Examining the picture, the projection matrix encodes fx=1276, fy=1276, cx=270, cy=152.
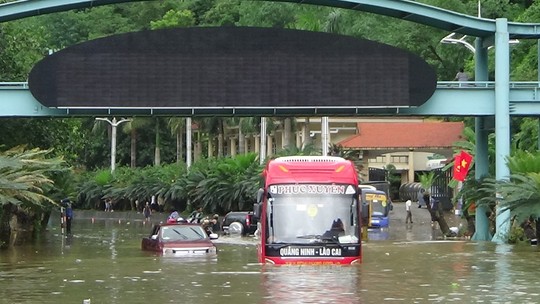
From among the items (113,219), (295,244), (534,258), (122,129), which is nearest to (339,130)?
(113,219)

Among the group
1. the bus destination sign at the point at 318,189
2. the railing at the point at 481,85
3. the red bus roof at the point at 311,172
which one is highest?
the railing at the point at 481,85

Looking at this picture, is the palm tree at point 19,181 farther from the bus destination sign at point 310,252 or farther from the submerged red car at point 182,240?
the bus destination sign at point 310,252

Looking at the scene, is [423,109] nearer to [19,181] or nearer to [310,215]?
[19,181]

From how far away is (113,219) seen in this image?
295 ft

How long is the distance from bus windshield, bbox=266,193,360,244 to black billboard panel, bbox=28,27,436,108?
47.5ft

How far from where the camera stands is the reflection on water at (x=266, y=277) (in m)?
22.5

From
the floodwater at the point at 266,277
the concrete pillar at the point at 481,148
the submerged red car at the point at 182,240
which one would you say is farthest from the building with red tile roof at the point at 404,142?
the submerged red car at the point at 182,240

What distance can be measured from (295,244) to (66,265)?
25.1 ft

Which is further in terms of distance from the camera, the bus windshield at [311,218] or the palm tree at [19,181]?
the palm tree at [19,181]

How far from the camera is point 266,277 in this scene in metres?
26.8

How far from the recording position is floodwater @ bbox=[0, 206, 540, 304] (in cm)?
2247

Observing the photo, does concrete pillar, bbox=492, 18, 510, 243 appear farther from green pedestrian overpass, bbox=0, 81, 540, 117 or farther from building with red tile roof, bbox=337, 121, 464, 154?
building with red tile roof, bbox=337, 121, 464, 154

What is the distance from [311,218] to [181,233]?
8.06 m

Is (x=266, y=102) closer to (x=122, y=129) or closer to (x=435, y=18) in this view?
(x=435, y=18)
